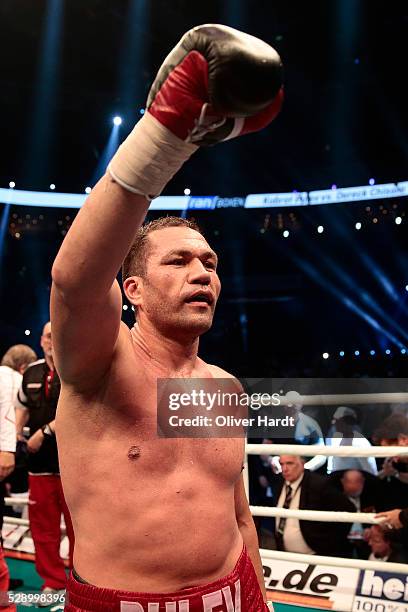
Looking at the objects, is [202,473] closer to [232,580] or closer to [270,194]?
[232,580]

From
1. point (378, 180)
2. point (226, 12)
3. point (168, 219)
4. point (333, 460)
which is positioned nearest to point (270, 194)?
point (378, 180)

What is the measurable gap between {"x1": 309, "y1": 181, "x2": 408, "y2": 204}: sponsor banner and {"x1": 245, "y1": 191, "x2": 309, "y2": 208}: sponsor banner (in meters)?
0.22

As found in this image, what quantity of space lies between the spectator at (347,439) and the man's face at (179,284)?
1.90m

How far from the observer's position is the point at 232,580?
115cm

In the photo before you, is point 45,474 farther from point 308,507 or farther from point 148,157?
point 148,157

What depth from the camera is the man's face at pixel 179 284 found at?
46.3 inches

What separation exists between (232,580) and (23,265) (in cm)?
1394

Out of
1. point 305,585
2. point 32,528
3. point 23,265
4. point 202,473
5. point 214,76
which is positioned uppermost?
point 23,265

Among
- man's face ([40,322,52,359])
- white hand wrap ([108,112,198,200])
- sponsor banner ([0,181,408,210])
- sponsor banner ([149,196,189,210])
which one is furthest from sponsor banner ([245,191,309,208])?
white hand wrap ([108,112,198,200])

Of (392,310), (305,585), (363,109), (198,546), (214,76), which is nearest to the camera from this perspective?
(214,76)

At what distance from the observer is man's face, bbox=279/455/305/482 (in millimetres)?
3029

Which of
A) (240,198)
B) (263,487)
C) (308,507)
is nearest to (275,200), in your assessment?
(240,198)

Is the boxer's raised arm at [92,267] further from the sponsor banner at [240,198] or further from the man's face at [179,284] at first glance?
the sponsor banner at [240,198]
